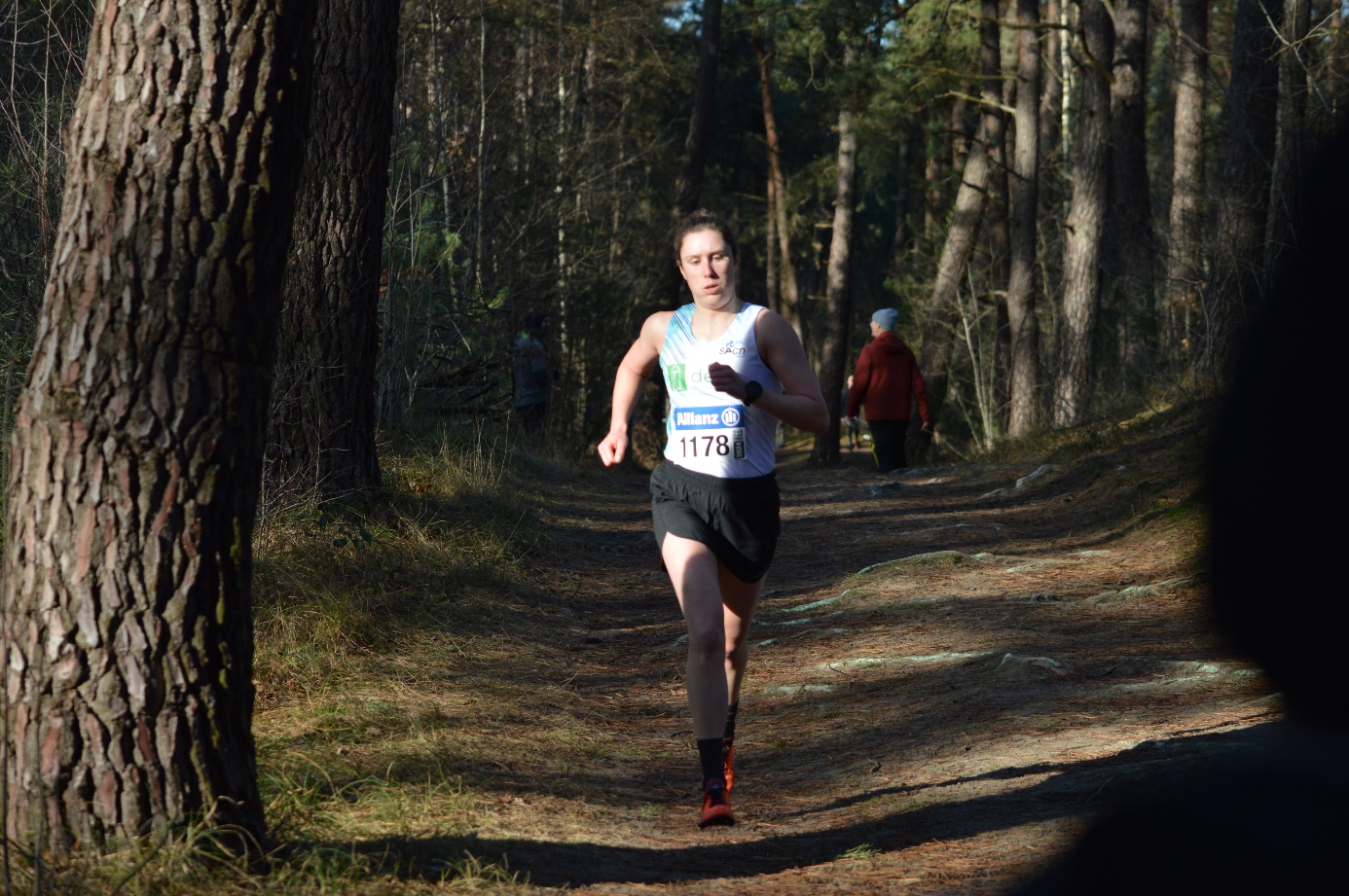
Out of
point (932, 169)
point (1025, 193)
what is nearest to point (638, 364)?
point (1025, 193)

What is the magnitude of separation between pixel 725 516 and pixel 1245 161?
376 inches

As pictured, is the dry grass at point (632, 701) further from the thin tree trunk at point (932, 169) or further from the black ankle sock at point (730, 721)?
the thin tree trunk at point (932, 169)

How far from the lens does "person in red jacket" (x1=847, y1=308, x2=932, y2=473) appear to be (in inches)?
614

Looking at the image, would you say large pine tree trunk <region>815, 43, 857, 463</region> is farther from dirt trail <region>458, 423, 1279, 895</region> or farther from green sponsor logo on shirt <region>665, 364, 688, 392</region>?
green sponsor logo on shirt <region>665, 364, 688, 392</region>

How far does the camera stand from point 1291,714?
0.60 meters

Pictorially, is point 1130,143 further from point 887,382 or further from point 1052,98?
point 1052,98

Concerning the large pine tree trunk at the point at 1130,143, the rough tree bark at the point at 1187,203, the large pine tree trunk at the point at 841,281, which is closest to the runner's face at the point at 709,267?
the rough tree bark at the point at 1187,203

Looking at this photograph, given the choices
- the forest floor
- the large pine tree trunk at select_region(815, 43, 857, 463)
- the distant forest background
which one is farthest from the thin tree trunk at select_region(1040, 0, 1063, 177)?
the forest floor

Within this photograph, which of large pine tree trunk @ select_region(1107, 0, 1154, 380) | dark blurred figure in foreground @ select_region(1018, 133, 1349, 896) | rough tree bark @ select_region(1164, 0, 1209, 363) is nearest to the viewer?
dark blurred figure in foreground @ select_region(1018, 133, 1349, 896)

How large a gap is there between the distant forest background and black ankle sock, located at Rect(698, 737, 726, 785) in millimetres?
3478

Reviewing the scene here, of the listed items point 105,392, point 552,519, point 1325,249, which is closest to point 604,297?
point 552,519

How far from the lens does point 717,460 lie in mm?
4582

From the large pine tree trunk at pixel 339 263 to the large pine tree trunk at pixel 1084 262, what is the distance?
34.4ft

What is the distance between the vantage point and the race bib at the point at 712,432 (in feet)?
15.0
